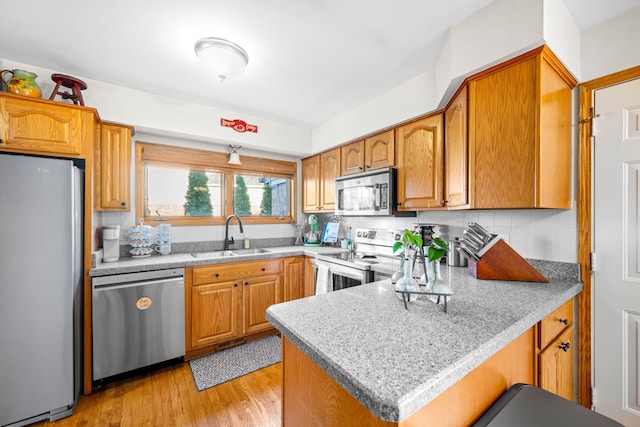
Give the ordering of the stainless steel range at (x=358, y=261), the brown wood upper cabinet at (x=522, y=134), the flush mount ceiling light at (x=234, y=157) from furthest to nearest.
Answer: the flush mount ceiling light at (x=234, y=157) < the stainless steel range at (x=358, y=261) < the brown wood upper cabinet at (x=522, y=134)

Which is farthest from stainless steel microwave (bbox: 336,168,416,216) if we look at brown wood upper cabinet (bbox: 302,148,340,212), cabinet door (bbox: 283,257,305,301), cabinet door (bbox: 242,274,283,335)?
cabinet door (bbox: 242,274,283,335)

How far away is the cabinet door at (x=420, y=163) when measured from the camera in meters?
2.09

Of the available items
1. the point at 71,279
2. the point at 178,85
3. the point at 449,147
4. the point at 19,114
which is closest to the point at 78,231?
the point at 71,279

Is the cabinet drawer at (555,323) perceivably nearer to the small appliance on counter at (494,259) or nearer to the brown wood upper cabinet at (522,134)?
the small appliance on counter at (494,259)

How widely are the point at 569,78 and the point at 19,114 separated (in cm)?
343

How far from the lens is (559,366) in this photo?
1.43 meters

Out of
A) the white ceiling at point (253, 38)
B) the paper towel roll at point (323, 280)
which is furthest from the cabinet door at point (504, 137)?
the paper towel roll at point (323, 280)

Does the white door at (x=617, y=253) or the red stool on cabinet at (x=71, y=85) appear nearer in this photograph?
the white door at (x=617, y=253)

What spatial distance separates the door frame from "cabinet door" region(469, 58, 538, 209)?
51 cm

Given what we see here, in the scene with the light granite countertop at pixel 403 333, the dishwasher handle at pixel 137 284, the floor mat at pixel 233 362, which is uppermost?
the light granite countertop at pixel 403 333

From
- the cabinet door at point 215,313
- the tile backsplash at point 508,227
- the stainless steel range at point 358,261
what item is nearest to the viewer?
the tile backsplash at point 508,227

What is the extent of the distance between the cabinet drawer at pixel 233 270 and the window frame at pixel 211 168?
28.1 inches

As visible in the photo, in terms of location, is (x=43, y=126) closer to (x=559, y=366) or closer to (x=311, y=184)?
(x=311, y=184)

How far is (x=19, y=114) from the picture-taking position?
5.76 ft
